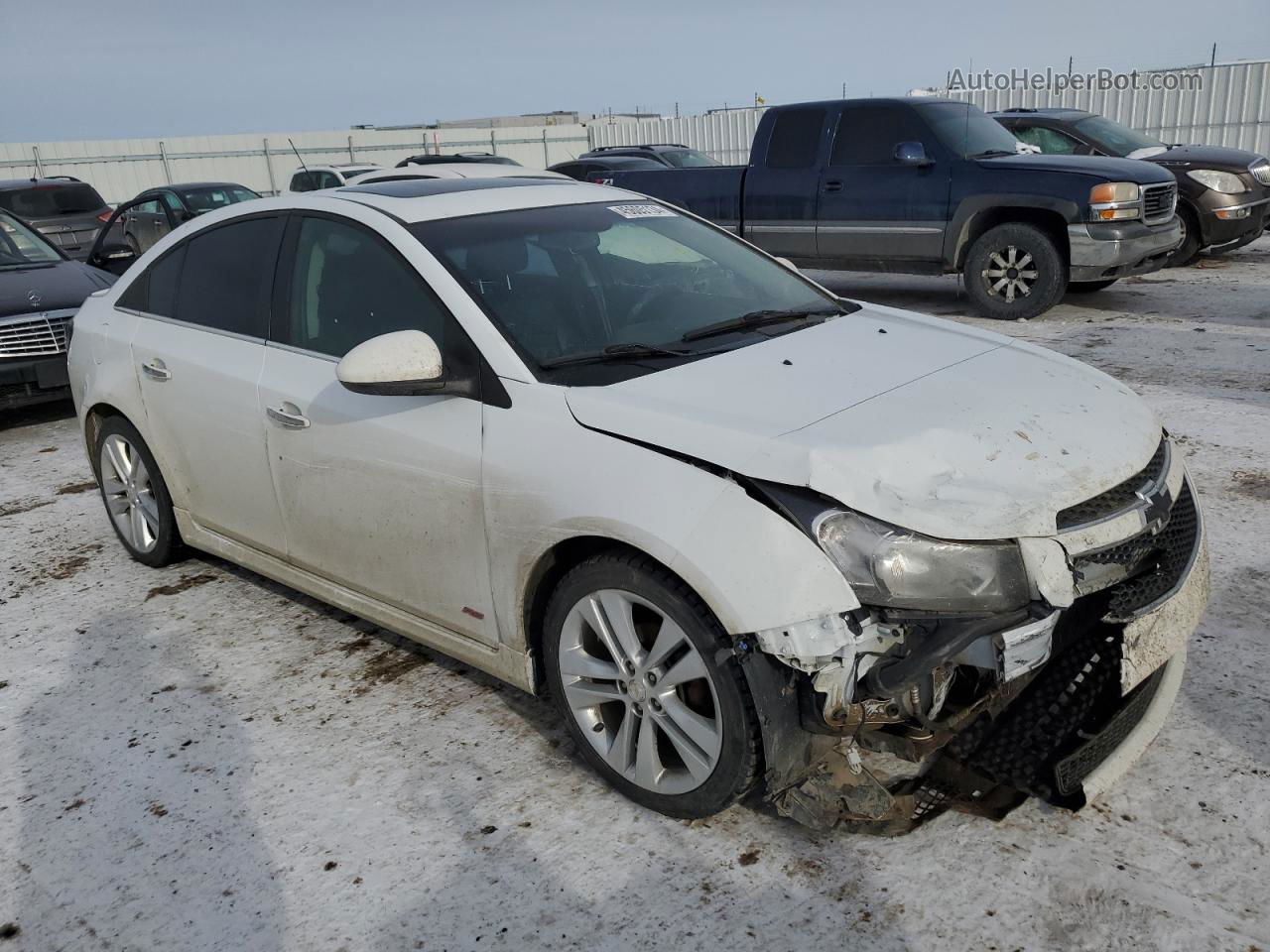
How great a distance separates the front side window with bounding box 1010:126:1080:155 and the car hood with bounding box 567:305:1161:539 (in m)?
9.68

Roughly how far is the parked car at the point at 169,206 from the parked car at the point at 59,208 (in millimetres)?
504

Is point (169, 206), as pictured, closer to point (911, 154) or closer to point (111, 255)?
point (111, 255)

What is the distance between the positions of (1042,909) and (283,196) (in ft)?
11.7

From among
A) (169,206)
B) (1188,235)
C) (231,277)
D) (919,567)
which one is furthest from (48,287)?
(1188,235)

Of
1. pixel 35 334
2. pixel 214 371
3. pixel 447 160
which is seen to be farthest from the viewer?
pixel 447 160

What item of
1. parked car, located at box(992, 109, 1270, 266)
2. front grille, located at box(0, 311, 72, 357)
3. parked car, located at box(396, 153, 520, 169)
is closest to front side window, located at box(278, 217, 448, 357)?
front grille, located at box(0, 311, 72, 357)

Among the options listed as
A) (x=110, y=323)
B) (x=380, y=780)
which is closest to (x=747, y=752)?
(x=380, y=780)

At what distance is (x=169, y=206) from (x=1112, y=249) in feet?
41.7

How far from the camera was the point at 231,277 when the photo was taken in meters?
4.18

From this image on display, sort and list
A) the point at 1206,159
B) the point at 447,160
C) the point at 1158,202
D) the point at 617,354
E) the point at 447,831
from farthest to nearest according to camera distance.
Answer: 1. the point at 447,160
2. the point at 1206,159
3. the point at 1158,202
4. the point at 617,354
5. the point at 447,831

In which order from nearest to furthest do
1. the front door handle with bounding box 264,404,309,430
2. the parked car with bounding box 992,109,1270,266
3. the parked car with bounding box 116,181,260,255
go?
1. the front door handle with bounding box 264,404,309,430
2. the parked car with bounding box 992,109,1270,266
3. the parked car with bounding box 116,181,260,255

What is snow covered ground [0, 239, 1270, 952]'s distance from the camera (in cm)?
255

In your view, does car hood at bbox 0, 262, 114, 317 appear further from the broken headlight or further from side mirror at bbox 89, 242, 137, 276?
the broken headlight

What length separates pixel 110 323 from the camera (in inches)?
187
